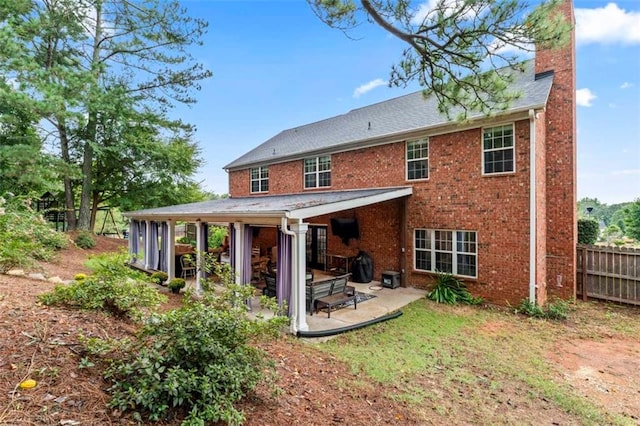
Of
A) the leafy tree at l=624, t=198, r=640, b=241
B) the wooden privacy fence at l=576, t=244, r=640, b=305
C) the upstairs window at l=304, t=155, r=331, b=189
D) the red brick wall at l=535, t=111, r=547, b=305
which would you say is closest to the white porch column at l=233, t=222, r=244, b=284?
the upstairs window at l=304, t=155, r=331, b=189

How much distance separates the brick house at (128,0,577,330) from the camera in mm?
8602

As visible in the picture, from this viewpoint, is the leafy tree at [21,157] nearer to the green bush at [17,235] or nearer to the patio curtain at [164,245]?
the patio curtain at [164,245]

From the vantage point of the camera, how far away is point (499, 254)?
30.2 feet

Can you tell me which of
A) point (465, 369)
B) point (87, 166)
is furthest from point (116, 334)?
point (87, 166)

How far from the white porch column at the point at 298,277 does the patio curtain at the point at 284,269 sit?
221 millimetres

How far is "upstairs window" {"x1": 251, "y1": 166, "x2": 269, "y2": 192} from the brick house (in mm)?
4799

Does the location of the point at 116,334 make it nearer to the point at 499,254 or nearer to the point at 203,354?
the point at 203,354

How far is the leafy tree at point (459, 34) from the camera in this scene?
4953 millimetres

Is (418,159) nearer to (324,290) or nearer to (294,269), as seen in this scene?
(324,290)

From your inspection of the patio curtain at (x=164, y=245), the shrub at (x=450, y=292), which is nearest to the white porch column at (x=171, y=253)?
the patio curtain at (x=164, y=245)

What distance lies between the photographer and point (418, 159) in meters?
10.9

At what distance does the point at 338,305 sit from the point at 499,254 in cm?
495

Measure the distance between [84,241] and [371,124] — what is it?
1587cm

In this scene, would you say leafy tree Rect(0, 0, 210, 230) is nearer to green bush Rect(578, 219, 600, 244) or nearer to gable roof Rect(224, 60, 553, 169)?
gable roof Rect(224, 60, 553, 169)
